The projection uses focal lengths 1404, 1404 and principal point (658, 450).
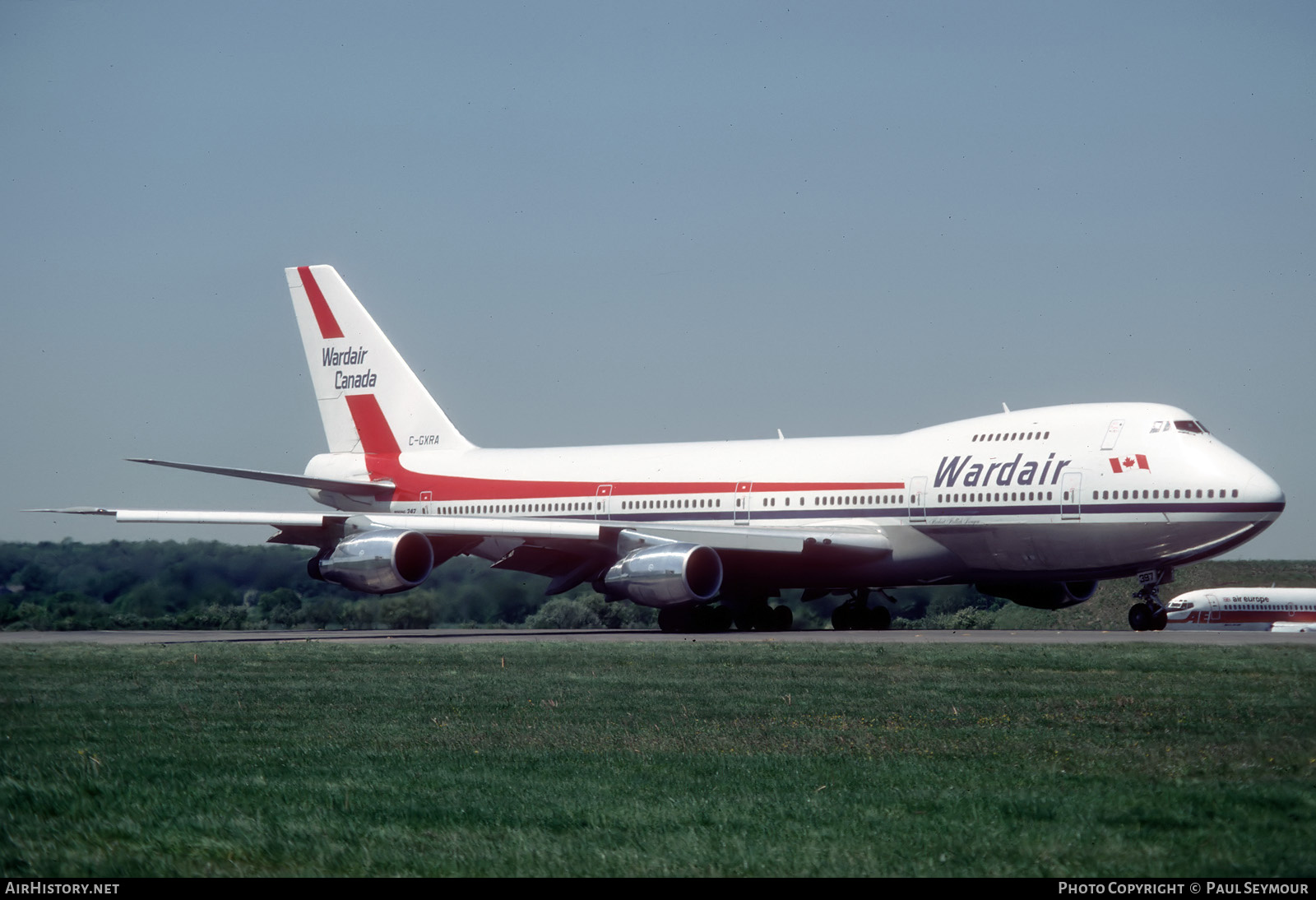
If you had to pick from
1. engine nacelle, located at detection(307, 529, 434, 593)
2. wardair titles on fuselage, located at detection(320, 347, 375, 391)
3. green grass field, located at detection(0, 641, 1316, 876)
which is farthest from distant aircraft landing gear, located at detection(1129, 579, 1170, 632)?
wardair titles on fuselage, located at detection(320, 347, 375, 391)

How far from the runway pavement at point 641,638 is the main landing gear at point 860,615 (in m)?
4.38

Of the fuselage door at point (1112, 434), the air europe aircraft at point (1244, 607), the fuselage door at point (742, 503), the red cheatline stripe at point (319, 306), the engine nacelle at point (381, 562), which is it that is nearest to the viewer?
the fuselage door at point (1112, 434)

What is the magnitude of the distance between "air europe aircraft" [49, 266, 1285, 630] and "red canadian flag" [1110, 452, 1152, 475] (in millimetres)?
50

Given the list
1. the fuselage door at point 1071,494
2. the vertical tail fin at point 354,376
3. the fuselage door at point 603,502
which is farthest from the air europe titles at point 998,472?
the vertical tail fin at point 354,376

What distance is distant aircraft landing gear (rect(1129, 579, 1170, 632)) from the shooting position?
27391mm

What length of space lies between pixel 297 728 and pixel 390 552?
1715 centimetres

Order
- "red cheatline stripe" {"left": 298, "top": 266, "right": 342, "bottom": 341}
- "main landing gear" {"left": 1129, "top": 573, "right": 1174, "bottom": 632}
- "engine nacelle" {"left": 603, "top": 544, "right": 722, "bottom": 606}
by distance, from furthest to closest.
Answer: "red cheatline stripe" {"left": 298, "top": 266, "right": 342, "bottom": 341}, "engine nacelle" {"left": 603, "top": 544, "right": 722, "bottom": 606}, "main landing gear" {"left": 1129, "top": 573, "right": 1174, "bottom": 632}

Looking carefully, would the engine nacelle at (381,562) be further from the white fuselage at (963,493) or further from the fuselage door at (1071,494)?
the fuselage door at (1071,494)

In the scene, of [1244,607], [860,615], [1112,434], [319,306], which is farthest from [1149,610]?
[1244,607]

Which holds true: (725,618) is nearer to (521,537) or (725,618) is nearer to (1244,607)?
(521,537)

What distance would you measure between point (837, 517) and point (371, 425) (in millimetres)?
14462

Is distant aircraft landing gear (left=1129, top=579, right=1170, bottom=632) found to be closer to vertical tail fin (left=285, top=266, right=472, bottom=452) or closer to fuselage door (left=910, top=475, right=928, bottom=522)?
fuselage door (left=910, top=475, right=928, bottom=522)

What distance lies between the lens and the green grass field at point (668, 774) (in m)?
6.77

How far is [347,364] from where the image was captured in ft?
128
